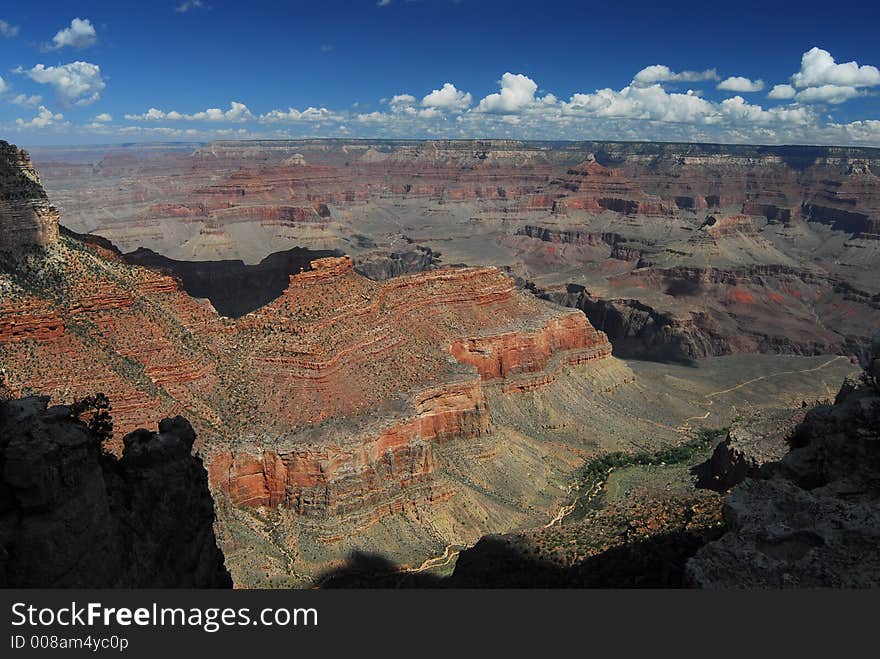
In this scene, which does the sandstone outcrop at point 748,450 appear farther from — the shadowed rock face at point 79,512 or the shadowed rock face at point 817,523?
the shadowed rock face at point 79,512

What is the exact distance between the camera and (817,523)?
15469mm

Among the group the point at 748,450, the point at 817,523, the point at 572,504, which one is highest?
the point at 817,523

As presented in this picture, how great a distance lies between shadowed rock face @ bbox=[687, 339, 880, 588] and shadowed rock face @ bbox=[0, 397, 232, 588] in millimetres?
15068

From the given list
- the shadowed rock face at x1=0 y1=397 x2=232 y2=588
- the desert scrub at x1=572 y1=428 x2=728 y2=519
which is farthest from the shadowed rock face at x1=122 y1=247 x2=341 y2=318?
the shadowed rock face at x1=0 y1=397 x2=232 y2=588

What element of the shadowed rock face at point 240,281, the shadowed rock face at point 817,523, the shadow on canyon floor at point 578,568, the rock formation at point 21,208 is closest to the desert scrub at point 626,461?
the shadow on canyon floor at point 578,568

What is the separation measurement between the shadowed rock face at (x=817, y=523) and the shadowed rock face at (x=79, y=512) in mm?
15068

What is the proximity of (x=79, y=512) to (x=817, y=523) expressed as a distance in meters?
18.7

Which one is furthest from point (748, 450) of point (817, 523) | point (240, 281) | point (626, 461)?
point (240, 281)

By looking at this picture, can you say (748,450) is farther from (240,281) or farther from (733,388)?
(240,281)

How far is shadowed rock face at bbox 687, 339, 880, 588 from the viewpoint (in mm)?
13672

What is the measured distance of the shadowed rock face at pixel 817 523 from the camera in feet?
44.9

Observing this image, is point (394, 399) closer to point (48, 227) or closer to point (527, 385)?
point (527, 385)

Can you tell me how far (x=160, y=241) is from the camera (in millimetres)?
169750

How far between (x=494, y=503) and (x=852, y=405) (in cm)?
3007
